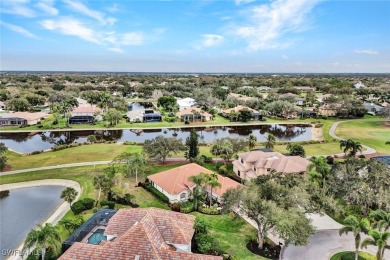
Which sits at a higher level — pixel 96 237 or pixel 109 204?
pixel 96 237

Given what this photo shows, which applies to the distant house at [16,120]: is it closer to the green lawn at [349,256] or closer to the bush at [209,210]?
the bush at [209,210]

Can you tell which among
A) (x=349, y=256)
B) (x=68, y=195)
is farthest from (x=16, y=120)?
(x=349, y=256)

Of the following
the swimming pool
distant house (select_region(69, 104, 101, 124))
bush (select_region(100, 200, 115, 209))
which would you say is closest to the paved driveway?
the swimming pool

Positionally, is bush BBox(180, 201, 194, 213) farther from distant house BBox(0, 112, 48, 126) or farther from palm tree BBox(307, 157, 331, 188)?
distant house BBox(0, 112, 48, 126)

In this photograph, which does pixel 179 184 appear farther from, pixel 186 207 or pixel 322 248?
pixel 322 248

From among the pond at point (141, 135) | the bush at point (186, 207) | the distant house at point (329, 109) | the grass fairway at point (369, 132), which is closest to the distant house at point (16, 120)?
the pond at point (141, 135)

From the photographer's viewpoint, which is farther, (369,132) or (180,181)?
(369,132)
